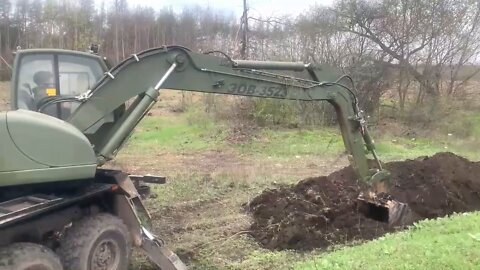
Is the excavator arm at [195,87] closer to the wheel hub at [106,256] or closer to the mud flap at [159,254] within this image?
the wheel hub at [106,256]

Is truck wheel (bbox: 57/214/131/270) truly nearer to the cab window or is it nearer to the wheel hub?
the wheel hub

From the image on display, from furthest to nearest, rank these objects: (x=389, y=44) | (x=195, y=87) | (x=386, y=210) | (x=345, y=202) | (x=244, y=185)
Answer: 1. (x=389, y=44)
2. (x=244, y=185)
3. (x=345, y=202)
4. (x=386, y=210)
5. (x=195, y=87)

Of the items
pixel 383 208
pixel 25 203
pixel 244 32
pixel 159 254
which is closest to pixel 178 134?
pixel 244 32

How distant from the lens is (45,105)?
6441 mm

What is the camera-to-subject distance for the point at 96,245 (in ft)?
18.9

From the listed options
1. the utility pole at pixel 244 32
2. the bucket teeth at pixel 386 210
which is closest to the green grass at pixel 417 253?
the bucket teeth at pixel 386 210

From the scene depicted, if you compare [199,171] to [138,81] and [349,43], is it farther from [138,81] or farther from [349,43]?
[349,43]

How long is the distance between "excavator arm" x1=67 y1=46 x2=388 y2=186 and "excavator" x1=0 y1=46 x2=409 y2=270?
0.5 inches

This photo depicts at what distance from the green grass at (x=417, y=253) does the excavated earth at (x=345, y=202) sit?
81 cm

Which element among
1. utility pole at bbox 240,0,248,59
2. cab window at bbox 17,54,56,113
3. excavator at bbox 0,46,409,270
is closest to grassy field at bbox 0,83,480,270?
excavator at bbox 0,46,409,270

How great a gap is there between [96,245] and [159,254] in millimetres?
692

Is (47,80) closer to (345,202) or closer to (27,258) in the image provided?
(27,258)

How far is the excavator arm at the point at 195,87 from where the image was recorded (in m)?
6.18

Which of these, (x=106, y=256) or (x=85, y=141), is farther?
(x=106, y=256)
